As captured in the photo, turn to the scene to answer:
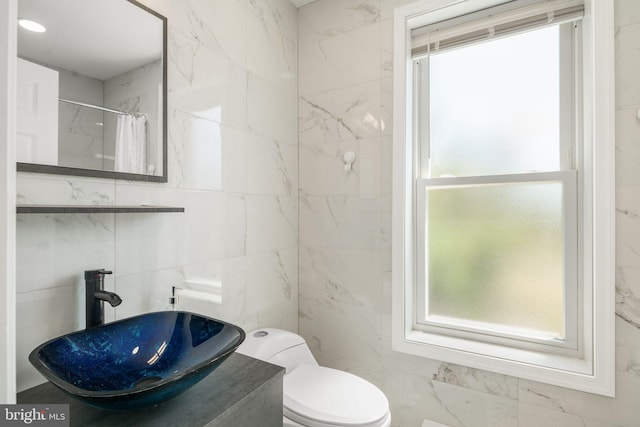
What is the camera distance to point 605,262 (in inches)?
50.1

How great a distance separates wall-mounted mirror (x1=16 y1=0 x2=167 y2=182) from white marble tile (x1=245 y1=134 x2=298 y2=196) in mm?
497

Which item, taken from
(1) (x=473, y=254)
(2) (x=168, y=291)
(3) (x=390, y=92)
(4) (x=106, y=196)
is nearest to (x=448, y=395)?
(1) (x=473, y=254)

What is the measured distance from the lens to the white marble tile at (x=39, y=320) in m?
0.90

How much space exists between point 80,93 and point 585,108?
1.96m

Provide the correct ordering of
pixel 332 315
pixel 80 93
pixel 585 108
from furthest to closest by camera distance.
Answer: pixel 332 315
pixel 585 108
pixel 80 93

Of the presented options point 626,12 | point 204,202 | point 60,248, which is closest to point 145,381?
point 60,248

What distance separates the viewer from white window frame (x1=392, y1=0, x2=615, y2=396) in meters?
1.27

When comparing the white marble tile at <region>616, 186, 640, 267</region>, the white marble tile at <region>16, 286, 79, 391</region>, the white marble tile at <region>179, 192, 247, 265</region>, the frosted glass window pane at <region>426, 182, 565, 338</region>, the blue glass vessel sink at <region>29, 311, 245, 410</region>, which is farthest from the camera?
the frosted glass window pane at <region>426, 182, 565, 338</region>

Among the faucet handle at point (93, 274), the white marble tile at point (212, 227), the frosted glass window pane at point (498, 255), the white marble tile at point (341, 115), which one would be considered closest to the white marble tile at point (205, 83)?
the white marble tile at point (212, 227)

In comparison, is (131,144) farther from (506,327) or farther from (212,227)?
(506,327)

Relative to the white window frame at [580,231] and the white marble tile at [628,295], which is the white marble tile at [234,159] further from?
the white marble tile at [628,295]

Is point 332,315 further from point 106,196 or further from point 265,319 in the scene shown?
point 106,196

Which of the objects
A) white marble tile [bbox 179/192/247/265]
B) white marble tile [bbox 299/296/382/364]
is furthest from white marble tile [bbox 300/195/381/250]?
white marble tile [bbox 179/192/247/265]

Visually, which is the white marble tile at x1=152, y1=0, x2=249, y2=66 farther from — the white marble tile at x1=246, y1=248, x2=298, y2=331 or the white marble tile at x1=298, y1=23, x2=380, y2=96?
the white marble tile at x1=246, y1=248, x2=298, y2=331
